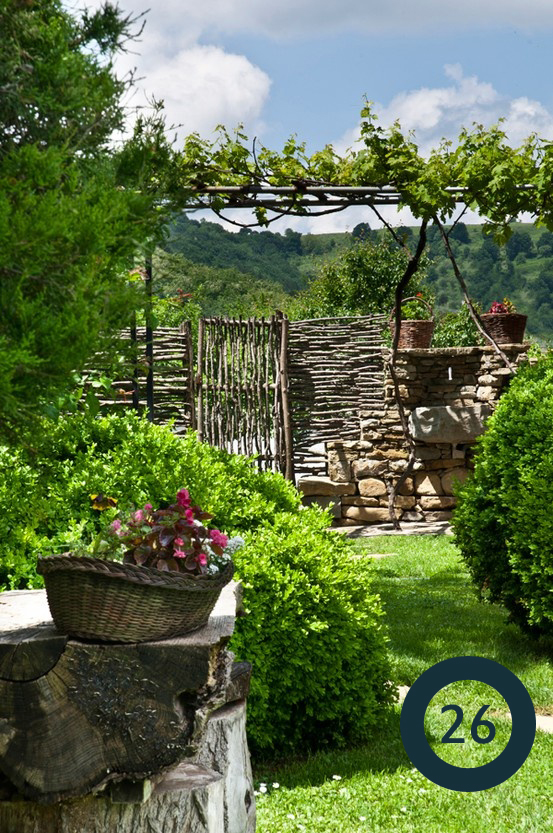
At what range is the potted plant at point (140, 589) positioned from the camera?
7.99 feet

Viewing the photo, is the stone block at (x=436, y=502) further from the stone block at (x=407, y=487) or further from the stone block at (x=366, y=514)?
the stone block at (x=366, y=514)

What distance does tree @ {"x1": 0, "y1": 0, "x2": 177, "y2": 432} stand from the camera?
65.6 inches

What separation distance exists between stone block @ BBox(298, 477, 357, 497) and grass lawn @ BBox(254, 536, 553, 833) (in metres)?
4.63

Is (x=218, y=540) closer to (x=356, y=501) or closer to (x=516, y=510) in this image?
(x=516, y=510)

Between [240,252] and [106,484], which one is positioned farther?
[240,252]

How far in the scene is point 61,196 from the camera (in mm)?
1864

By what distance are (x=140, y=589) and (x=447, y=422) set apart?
809 cm

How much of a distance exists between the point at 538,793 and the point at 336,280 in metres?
18.8

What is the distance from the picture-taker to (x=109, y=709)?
2.37 m

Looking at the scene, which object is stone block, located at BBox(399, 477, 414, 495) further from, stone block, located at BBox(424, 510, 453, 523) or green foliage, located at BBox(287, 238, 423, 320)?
green foliage, located at BBox(287, 238, 423, 320)

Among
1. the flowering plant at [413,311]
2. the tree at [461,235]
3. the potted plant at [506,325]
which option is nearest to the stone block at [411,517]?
the potted plant at [506,325]

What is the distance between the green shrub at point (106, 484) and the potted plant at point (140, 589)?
866mm

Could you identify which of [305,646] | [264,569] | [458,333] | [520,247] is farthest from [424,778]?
[520,247]

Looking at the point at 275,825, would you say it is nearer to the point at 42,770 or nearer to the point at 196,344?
the point at 42,770
